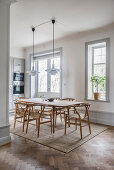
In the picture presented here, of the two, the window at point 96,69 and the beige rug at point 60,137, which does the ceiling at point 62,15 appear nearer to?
the window at point 96,69

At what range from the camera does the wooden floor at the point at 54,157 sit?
209 centimetres

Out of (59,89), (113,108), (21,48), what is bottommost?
(113,108)

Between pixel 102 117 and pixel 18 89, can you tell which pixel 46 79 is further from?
pixel 102 117

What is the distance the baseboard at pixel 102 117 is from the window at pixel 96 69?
0.46m

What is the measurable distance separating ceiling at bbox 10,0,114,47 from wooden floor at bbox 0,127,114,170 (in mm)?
2952

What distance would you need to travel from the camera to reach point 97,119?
180 inches

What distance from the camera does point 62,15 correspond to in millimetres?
3686

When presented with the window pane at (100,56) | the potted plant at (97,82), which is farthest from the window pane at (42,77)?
the potted plant at (97,82)

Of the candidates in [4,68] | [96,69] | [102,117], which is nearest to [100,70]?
[96,69]

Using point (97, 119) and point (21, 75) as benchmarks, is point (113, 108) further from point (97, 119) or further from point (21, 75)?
point (21, 75)

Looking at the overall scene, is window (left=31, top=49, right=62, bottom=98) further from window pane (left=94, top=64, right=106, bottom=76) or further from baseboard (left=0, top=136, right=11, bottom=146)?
baseboard (left=0, top=136, right=11, bottom=146)

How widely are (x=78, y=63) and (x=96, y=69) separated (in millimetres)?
645

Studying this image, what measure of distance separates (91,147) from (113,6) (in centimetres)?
304

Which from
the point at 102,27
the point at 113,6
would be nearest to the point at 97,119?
the point at 102,27
